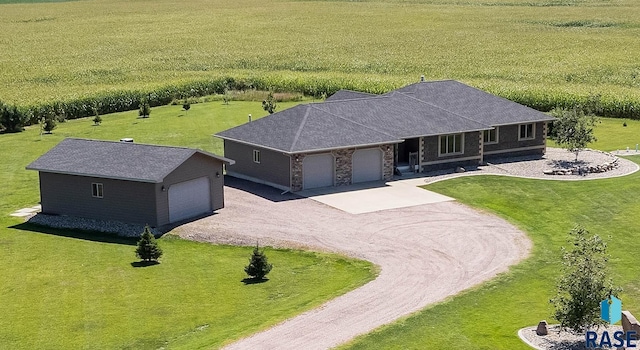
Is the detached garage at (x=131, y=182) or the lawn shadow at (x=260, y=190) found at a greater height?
the detached garage at (x=131, y=182)

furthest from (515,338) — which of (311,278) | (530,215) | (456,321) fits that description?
(530,215)

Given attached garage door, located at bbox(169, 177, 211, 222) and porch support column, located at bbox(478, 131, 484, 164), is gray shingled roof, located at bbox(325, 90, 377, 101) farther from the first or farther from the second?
attached garage door, located at bbox(169, 177, 211, 222)

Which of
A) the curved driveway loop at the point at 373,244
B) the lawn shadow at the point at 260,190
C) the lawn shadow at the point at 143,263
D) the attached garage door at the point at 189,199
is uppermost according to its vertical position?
the attached garage door at the point at 189,199

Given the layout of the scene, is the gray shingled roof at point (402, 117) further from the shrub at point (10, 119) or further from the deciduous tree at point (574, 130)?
the shrub at point (10, 119)

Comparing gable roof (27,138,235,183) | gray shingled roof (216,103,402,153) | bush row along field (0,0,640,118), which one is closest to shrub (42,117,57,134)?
bush row along field (0,0,640,118)

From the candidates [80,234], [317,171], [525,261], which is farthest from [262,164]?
[525,261]

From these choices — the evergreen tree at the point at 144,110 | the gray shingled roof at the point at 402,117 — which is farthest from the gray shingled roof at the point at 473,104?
the evergreen tree at the point at 144,110

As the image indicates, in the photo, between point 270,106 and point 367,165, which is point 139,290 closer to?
point 367,165
